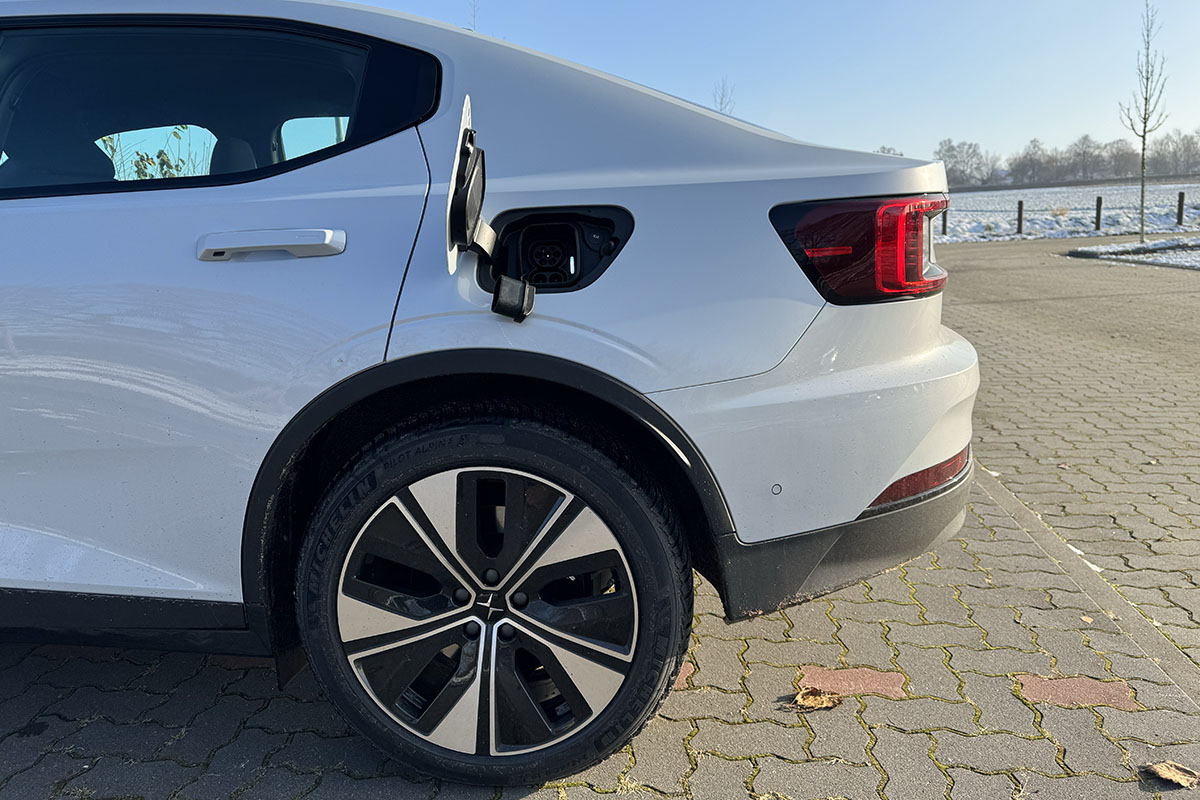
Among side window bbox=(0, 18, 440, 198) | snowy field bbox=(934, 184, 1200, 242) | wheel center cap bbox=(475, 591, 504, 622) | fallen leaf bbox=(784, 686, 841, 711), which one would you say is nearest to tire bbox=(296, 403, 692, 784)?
wheel center cap bbox=(475, 591, 504, 622)

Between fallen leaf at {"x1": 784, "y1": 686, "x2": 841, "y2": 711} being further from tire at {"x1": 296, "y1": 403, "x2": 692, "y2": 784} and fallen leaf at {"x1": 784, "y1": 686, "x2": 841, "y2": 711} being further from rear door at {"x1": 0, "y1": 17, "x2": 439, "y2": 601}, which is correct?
rear door at {"x1": 0, "y1": 17, "x2": 439, "y2": 601}

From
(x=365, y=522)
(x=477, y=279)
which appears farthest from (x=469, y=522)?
(x=477, y=279)

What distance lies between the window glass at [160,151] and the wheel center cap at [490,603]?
1.13 metres

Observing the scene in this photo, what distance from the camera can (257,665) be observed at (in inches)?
109

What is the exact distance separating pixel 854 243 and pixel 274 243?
1.24 meters

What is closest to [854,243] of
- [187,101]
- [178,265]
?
[178,265]

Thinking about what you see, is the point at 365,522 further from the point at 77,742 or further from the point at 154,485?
the point at 77,742

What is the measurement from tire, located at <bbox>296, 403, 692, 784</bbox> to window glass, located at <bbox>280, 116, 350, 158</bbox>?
64 centimetres

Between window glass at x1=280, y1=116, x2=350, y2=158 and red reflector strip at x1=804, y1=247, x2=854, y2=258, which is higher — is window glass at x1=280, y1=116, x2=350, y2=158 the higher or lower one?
the higher one

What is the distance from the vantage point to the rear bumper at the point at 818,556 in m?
2.06

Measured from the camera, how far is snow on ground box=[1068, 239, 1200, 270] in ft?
52.4

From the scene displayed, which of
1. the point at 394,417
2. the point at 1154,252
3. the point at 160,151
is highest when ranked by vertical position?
the point at 160,151

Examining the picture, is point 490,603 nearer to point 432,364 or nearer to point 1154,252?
point 432,364

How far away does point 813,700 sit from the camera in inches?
99.2
